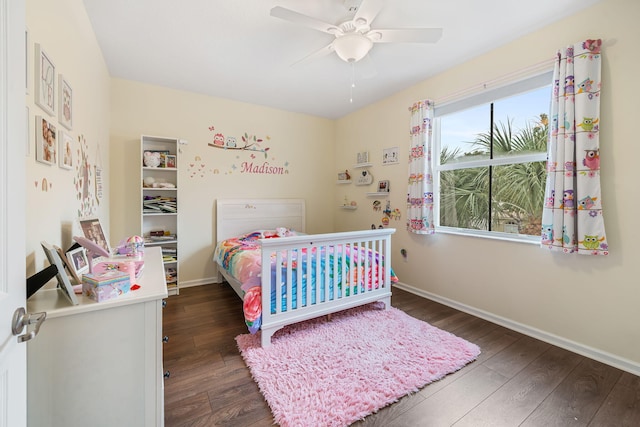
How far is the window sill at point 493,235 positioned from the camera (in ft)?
7.25

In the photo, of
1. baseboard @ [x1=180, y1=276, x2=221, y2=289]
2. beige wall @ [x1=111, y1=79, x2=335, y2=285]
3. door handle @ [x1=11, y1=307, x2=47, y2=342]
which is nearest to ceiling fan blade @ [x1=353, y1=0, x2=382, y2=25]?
door handle @ [x1=11, y1=307, x2=47, y2=342]

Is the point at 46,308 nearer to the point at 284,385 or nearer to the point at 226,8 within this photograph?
the point at 284,385

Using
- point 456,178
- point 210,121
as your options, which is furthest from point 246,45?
point 456,178

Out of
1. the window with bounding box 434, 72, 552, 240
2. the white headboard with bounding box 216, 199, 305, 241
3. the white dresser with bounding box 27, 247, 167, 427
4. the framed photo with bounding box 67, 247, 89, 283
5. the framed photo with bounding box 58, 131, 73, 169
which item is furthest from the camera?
the white headboard with bounding box 216, 199, 305, 241

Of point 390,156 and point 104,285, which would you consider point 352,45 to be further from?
point 104,285

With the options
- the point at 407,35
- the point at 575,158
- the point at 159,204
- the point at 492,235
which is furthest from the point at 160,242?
the point at 575,158

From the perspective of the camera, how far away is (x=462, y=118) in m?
2.78

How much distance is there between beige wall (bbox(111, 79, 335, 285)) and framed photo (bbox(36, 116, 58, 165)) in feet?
6.40

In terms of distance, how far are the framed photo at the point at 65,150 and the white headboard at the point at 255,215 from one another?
1.98m

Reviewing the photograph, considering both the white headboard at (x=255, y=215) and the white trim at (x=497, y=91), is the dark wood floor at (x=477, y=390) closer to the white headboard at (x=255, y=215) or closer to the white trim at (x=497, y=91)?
the white headboard at (x=255, y=215)

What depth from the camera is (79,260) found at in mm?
1276

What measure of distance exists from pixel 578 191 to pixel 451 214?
1132 mm

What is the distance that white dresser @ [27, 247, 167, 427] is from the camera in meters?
0.91

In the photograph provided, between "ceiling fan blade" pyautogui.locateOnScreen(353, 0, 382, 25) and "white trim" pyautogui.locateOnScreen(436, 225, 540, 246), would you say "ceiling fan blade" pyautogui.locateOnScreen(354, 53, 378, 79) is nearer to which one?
"ceiling fan blade" pyautogui.locateOnScreen(353, 0, 382, 25)
